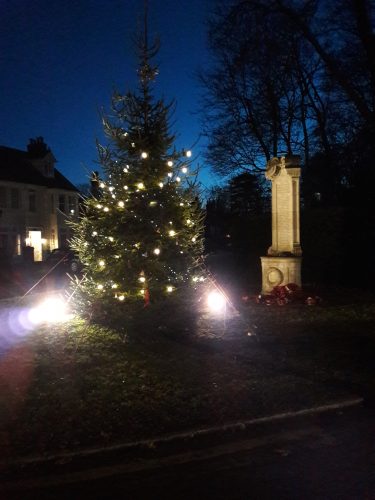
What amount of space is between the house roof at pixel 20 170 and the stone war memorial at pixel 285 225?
26786mm

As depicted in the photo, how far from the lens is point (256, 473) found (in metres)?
4.34

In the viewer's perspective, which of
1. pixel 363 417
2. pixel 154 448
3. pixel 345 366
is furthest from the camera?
pixel 345 366

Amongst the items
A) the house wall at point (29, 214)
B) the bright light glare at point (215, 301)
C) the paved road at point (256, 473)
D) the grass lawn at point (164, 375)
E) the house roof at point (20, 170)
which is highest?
the house roof at point (20, 170)

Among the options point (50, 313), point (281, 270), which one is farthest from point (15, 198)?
point (281, 270)

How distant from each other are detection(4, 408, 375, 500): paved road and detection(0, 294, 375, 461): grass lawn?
1.67 ft

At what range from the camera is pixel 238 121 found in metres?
26.9

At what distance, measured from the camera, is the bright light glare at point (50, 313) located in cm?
1096

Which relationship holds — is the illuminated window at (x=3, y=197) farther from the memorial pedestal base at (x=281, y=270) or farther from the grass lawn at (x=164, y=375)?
the grass lawn at (x=164, y=375)

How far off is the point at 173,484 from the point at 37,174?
39047 mm

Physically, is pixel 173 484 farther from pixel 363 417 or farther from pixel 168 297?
pixel 168 297

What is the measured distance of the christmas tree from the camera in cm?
1056

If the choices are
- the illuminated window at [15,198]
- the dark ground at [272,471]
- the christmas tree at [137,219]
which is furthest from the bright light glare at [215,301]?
the illuminated window at [15,198]

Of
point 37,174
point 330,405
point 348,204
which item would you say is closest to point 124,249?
point 330,405

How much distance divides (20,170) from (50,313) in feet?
96.5
